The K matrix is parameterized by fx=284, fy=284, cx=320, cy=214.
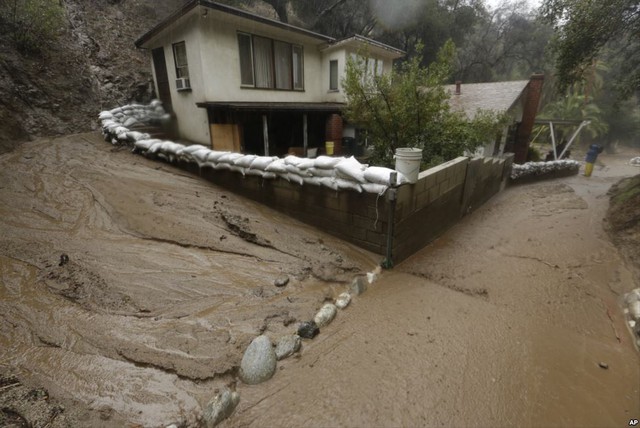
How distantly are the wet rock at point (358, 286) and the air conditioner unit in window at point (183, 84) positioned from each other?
826 cm

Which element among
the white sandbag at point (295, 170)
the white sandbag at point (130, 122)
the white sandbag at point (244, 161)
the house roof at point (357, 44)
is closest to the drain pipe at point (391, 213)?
the white sandbag at point (295, 170)

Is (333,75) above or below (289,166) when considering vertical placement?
above

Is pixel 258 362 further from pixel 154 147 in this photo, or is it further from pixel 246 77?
pixel 246 77

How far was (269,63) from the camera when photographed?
9.33 metres

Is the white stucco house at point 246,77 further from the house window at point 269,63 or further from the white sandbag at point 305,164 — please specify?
the white sandbag at point 305,164

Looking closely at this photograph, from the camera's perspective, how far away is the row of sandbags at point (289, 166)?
4137 mm

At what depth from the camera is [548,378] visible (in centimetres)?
263

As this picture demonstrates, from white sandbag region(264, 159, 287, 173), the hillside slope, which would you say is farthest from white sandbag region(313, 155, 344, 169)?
the hillside slope

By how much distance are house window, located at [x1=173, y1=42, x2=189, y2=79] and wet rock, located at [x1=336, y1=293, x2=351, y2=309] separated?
343 inches

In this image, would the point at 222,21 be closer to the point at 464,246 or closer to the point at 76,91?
the point at 76,91

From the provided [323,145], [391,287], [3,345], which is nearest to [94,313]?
[3,345]

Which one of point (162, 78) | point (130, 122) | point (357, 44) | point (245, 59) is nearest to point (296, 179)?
point (245, 59)

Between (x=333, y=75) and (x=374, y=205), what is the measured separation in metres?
8.58

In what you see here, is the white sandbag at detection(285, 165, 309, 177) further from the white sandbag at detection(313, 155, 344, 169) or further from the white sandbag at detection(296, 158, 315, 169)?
the white sandbag at detection(313, 155, 344, 169)
